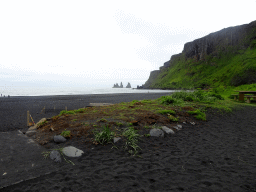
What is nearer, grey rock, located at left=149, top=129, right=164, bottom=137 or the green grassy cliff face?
grey rock, located at left=149, top=129, right=164, bottom=137

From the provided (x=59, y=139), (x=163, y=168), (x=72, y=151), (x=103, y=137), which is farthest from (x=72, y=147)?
(x=163, y=168)

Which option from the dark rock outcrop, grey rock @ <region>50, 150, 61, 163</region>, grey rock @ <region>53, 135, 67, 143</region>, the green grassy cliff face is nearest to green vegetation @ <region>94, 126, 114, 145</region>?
grey rock @ <region>53, 135, 67, 143</region>

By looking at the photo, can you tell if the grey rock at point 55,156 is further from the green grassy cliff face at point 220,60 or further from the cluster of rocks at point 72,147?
the green grassy cliff face at point 220,60

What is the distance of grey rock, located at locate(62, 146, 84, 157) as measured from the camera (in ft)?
16.5

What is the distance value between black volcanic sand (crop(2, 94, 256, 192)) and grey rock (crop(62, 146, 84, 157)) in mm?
218

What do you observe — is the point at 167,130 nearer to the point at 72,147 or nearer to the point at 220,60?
the point at 72,147

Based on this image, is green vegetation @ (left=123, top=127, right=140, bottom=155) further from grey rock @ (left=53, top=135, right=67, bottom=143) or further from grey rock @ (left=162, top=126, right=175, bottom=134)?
grey rock @ (left=53, top=135, right=67, bottom=143)

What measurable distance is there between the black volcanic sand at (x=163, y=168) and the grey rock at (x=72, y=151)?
0.22m

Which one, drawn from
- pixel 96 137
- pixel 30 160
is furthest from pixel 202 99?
pixel 30 160

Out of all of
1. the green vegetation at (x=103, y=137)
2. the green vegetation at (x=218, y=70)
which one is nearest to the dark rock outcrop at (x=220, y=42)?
the green vegetation at (x=218, y=70)

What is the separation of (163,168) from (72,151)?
322 cm

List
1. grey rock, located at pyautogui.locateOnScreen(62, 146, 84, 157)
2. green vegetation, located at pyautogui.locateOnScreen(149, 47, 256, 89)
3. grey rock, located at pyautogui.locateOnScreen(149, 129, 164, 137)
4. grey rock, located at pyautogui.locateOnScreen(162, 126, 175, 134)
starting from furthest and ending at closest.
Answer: green vegetation, located at pyautogui.locateOnScreen(149, 47, 256, 89)
grey rock, located at pyautogui.locateOnScreen(162, 126, 175, 134)
grey rock, located at pyautogui.locateOnScreen(149, 129, 164, 137)
grey rock, located at pyautogui.locateOnScreen(62, 146, 84, 157)

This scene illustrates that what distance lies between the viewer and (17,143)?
5.98 meters

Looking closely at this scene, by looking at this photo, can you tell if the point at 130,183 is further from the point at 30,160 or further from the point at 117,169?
the point at 30,160
